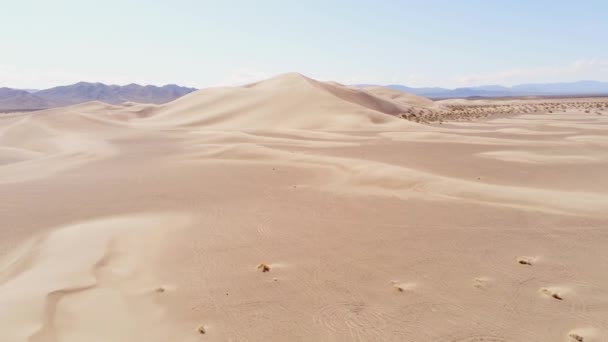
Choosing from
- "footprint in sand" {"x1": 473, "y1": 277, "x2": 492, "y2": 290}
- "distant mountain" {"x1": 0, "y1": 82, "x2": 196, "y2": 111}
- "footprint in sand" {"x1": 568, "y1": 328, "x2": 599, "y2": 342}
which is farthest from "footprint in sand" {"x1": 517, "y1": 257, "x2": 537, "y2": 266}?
"distant mountain" {"x1": 0, "y1": 82, "x2": 196, "y2": 111}

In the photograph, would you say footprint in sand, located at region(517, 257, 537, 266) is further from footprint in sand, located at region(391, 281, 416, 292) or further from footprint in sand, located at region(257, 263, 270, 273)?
footprint in sand, located at region(257, 263, 270, 273)

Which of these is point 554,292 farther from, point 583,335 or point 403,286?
point 403,286

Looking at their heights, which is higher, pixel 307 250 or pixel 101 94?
pixel 101 94

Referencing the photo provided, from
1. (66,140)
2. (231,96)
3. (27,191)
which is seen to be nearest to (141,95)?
(231,96)

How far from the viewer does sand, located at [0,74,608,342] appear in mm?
4660

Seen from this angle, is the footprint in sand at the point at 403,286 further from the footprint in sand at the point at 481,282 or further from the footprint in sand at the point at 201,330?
the footprint in sand at the point at 201,330

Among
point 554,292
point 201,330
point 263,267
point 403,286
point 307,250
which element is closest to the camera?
point 201,330

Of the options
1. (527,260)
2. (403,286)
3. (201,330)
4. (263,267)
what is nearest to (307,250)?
(263,267)

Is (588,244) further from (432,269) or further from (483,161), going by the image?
(483,161)

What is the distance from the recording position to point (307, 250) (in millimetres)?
6863

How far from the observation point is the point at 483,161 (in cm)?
1517

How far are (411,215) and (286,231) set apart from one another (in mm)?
2655

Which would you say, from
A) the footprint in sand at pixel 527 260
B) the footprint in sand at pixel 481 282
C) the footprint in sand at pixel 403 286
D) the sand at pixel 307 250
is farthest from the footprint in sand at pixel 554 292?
the footprint in sand at pixel 403 286

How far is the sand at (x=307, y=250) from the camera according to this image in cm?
466
